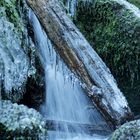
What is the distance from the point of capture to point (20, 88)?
15.4 feet

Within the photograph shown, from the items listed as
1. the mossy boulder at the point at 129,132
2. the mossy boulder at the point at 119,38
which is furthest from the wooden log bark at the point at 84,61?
the mossy boulder at the point at 119,38

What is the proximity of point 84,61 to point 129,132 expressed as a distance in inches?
41.9

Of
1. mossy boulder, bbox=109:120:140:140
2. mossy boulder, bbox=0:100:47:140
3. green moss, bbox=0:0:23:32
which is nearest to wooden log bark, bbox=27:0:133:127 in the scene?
green moss, bbox=0:0:23:32

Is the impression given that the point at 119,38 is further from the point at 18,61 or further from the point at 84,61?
the point at 18,61

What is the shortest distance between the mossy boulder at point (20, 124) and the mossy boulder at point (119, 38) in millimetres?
2044

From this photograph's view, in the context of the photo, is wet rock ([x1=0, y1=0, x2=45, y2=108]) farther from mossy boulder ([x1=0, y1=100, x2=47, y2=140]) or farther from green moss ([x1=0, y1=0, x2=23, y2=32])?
mossy boulder ([x1=0, y1=100, x2=47, y2=140])

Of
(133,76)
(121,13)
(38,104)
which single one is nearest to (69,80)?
(38,104)

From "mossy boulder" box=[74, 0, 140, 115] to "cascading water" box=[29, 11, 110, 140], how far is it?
66cm

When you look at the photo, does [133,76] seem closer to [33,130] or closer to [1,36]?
[1,36]

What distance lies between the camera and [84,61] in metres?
4.52

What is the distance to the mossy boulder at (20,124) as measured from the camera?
11.9 feet

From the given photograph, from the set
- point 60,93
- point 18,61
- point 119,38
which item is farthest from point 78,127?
point 119,38

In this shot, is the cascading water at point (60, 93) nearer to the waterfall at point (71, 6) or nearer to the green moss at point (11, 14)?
the green moss at point (11, 14)

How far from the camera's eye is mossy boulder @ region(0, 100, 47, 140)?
363 centimetres
